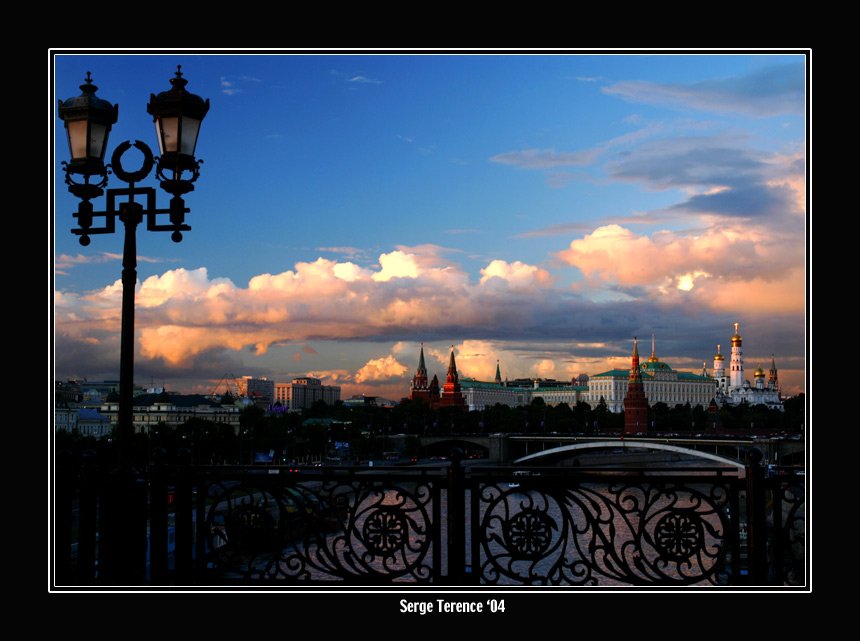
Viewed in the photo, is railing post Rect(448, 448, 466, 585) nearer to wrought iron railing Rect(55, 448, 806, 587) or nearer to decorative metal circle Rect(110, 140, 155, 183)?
wrought iron railing Rect(55, 448, 806, 587)

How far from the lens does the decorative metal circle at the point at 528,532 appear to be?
213 inches

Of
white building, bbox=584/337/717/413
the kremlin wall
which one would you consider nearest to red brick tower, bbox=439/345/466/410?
the kremlin wall

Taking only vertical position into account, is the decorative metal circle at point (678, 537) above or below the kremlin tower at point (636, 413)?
above

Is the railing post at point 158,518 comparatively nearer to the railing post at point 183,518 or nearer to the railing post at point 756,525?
the railing post at point 183,518

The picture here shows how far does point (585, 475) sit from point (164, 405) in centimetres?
8491

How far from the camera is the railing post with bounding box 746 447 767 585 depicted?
5277 millimetres

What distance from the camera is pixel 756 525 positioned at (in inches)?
210

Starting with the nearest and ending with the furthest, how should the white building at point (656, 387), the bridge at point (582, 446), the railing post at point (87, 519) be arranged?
the railing post at point (87, 519) < the bridge at point (582, 446) < the white building at point (656, 387)

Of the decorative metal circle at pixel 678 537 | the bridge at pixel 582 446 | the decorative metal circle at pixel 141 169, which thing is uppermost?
the decorative metal circle at pixel 141 169

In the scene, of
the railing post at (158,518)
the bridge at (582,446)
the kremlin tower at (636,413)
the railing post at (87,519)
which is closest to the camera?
the railing post at (158,518)

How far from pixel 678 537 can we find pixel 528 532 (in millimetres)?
965

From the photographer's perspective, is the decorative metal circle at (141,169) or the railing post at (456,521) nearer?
the railing post at (456,521)

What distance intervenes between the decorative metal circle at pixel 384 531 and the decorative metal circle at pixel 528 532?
2.26ft

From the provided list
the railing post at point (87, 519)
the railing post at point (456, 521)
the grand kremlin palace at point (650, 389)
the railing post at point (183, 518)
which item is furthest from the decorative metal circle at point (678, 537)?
the grand kremlin palace at point (650, 389)
